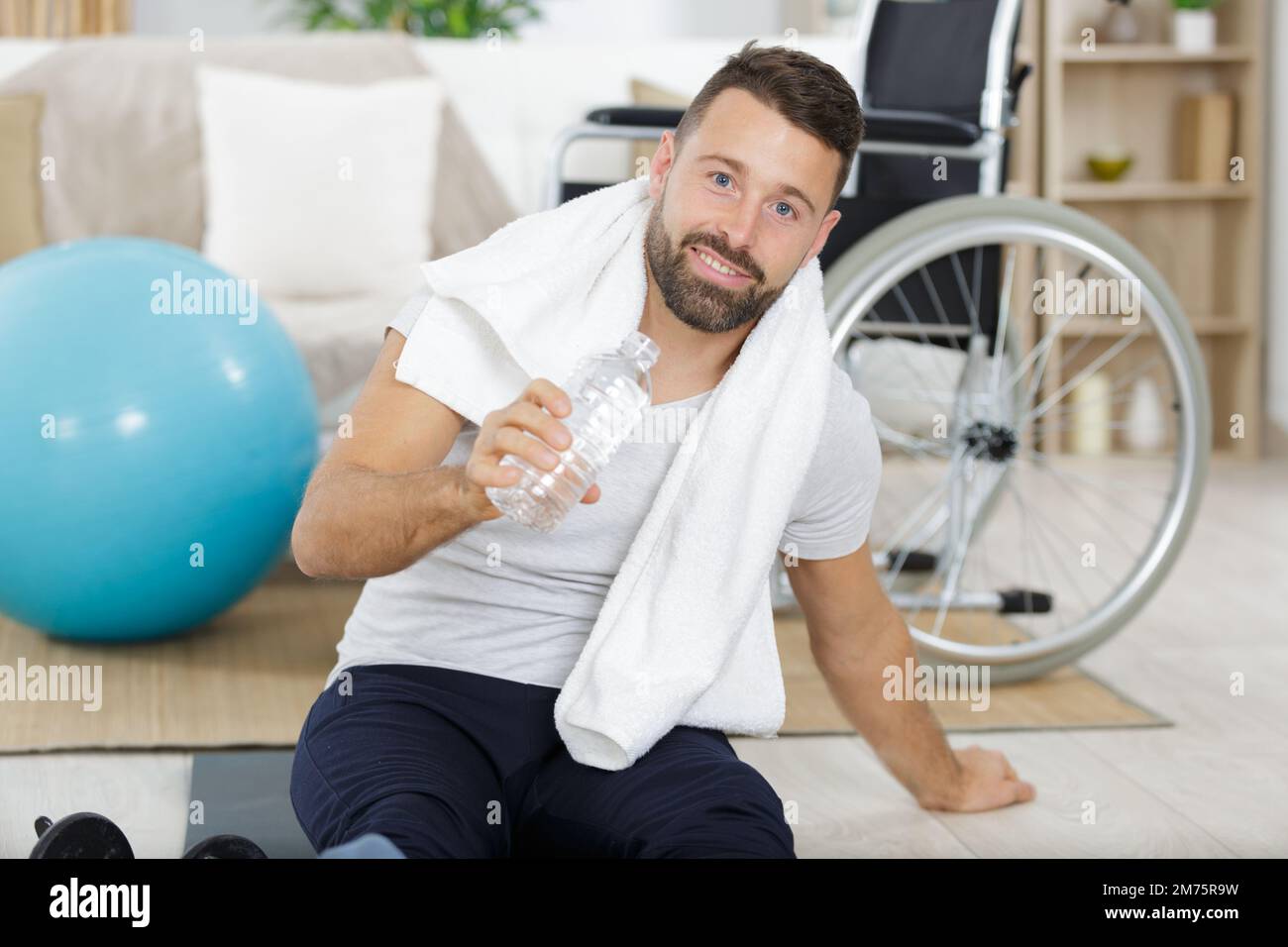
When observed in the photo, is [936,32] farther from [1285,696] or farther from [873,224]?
[1285,696]

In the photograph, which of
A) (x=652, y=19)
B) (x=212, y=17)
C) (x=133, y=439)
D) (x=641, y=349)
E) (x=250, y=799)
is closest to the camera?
(x=641, y=349)

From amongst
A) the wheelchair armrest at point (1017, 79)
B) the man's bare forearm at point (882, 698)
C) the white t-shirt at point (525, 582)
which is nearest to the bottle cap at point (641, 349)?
the white t-shirt at point (525, 582)

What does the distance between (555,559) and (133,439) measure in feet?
2.87

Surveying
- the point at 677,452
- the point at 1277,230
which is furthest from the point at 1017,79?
the point at 1277,230

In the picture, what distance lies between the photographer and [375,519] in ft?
3.58

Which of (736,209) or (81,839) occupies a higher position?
(736,209)

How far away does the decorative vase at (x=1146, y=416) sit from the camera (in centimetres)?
425

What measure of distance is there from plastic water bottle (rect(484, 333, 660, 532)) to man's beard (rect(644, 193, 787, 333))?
6cm

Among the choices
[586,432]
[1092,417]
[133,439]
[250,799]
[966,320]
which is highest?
[586,432]

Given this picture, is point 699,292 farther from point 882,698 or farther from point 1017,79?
point 1017,79

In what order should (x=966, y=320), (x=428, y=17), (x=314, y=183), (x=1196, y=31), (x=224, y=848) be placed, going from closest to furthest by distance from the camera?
(x=224, y=848)
(x=966, y=320)
(x=314, y=183)
(x=1196, y=31)
(x=428, y=17)

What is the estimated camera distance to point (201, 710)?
6.31ft
